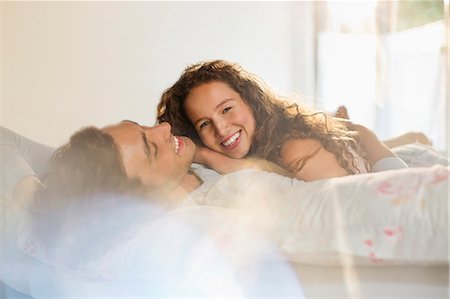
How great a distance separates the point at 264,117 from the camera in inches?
42.5

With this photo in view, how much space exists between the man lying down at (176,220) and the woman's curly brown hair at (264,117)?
0.08m

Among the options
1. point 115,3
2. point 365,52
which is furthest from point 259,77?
point 365,52

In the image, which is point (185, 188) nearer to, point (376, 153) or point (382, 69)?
point (376, 153)

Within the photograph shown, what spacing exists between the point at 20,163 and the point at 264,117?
47 centimetres

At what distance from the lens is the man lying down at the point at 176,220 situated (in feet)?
2.15

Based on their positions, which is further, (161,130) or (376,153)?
(376,153)

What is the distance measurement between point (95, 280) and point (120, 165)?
18cm

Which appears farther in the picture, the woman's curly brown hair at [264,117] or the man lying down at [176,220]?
the woman's curly brown hair at [264,117]

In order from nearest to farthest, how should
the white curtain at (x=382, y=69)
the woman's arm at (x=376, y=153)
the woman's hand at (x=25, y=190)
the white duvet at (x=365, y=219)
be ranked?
1. the white duvet at (x=365, y=219)
2. the woman's hand at (x=25, y=190)
3. the woman's arm at (x=376, y=153)
4. the white curtain at (x=382, y=69)

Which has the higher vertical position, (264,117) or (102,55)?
(102,55)

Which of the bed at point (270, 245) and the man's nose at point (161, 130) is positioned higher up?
the man's nose at point (161, 130)

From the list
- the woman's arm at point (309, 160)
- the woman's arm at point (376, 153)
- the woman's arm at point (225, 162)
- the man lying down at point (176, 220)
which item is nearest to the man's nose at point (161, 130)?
the man lying down at point (176, 220)

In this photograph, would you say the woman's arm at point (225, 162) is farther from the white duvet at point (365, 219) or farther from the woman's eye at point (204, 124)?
the white duvet at point (365, 219)

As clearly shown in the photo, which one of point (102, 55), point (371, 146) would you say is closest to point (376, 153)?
point (371, 146)
